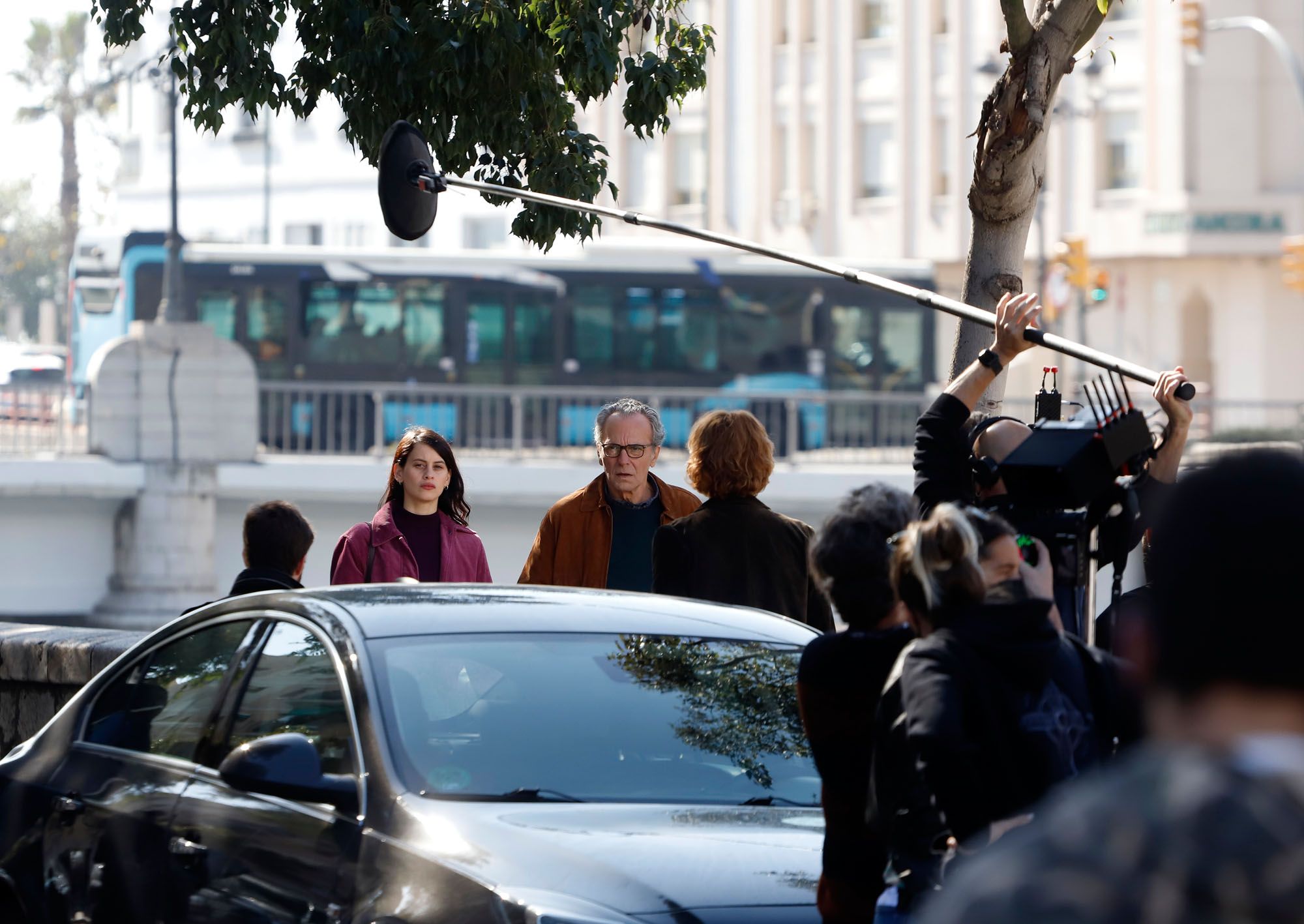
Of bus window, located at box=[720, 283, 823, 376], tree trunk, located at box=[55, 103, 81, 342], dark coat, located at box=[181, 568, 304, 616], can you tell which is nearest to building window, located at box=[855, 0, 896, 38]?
bus window, located at box=[720, 283, 823, 376]

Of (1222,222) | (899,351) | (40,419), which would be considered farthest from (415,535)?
(1222,222)

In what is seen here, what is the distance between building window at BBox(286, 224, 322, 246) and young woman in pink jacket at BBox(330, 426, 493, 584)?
49865 millimetres

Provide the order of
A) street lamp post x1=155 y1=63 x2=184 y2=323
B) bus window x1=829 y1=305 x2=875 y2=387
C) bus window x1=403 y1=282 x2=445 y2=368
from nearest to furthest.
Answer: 1. street lamp post x1=155 y1=63 x2=184 y2=323
2. bus window x1=403 y1=282 x2=445 y2=368
3. bus window x1=829 y1=305 x2=875 y2=387

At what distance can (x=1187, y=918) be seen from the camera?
138cm

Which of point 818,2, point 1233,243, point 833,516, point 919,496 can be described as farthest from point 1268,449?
point 818,2

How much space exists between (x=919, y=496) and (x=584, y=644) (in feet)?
2.66

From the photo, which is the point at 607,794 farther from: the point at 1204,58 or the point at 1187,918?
the point at 1204,58

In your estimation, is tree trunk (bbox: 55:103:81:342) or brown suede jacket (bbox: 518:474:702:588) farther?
tree trunk (bbox: 55:103:81:342)

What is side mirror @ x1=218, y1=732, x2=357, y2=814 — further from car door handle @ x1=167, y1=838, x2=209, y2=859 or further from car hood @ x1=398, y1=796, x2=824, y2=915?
car door handle @ x1=167, y1=838, x2=209, y2=859

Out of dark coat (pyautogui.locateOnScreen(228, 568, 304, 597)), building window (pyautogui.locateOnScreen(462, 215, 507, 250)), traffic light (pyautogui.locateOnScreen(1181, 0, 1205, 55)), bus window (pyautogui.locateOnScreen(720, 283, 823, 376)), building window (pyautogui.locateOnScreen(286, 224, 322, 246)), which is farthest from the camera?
building window (pyautogui.locateOnScreen(286, 224, 322, 246))

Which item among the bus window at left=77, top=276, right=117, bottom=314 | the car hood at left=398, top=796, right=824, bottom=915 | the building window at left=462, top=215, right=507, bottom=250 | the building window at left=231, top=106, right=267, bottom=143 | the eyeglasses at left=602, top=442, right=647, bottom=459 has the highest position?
the building window at left=231, top=106, right=267, bottom=143

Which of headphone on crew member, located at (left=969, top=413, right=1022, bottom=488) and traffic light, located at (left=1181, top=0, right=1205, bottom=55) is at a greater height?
traffic light, located at (left=1181, top=0, right=1205, bottom=55)

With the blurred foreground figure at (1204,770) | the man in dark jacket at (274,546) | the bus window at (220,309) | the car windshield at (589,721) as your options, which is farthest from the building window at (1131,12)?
the blurred foreground figure at (1204,770)

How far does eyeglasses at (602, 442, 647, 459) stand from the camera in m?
6.71
